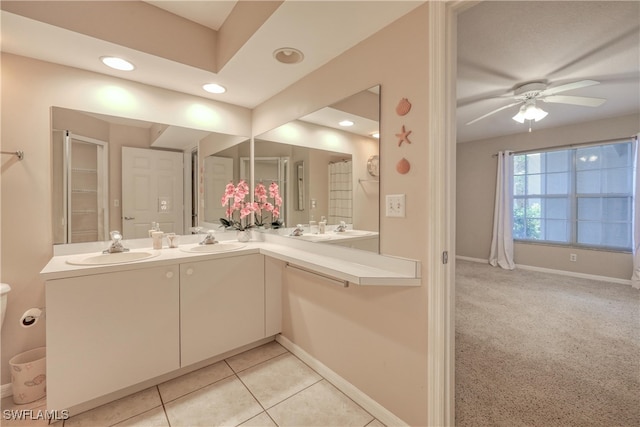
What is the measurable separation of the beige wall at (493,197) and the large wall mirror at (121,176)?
16.4 feet

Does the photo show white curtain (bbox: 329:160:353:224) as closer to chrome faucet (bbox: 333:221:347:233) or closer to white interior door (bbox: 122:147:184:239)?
chrome faucet (bbox: 333:221:347:233)

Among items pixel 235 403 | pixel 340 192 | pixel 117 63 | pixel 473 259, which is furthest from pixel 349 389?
pixel 473 259

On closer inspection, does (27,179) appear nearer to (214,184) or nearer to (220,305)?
(214,184)

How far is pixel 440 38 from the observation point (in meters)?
1.19

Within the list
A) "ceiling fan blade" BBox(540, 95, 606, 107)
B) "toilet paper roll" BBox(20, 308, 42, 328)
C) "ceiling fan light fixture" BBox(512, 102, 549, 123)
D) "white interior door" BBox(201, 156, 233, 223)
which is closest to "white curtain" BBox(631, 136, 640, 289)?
"ceiling fan blade" BBox(540, 95, 606, 107)

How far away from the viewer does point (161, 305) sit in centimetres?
169

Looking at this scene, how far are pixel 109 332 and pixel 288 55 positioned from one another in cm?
205

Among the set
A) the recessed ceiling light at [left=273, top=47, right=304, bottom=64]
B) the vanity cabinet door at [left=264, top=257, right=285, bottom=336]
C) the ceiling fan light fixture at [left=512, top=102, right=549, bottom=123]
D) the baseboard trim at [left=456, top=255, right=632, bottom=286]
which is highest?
the ceiling fan light fixture at [left=512, top=102, right=549, bottom=123]

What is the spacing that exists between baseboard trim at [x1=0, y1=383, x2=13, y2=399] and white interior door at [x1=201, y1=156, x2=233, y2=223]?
158 centimetres

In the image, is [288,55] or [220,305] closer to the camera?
[288,55]

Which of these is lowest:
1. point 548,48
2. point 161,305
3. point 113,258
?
point 161,305

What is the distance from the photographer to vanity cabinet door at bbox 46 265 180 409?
55.2 inches

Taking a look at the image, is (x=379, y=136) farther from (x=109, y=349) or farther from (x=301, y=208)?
(x=109, y=349)

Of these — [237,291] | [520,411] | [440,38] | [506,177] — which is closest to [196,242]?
[237,291]
